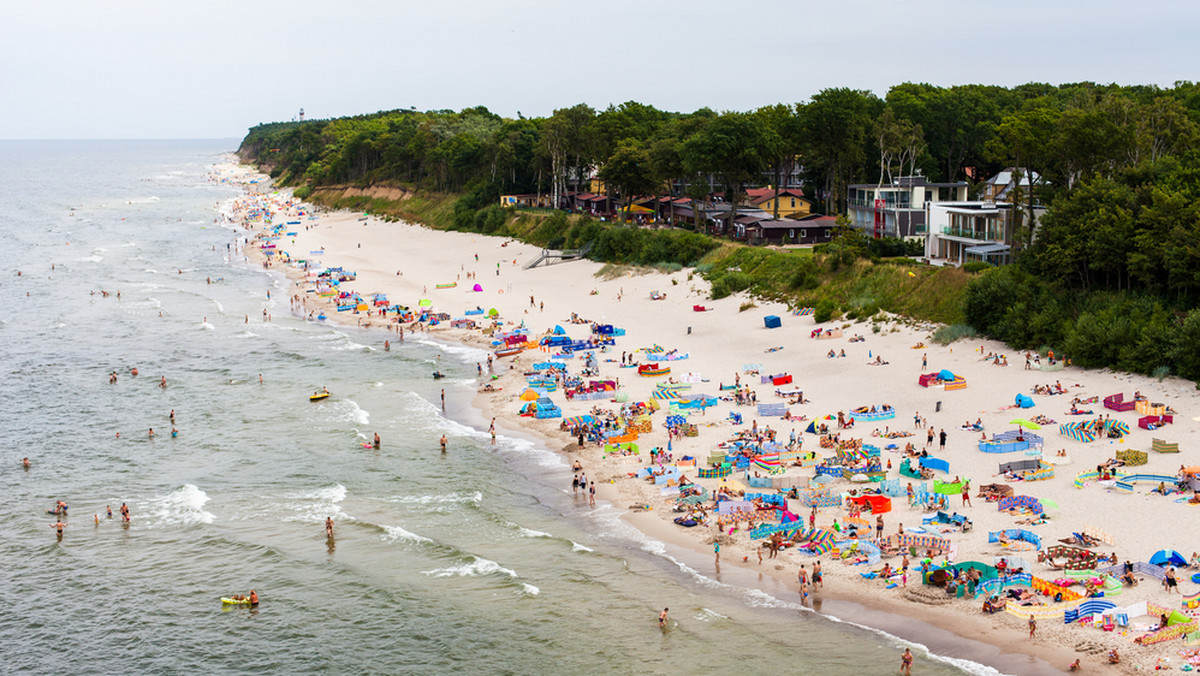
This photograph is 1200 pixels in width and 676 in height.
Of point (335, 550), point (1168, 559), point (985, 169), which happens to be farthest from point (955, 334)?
point (985, 169)

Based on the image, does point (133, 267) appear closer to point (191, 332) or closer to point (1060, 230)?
point (191, 332)

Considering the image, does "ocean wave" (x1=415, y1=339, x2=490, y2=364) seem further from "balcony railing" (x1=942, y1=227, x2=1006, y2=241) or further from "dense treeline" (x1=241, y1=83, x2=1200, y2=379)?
"balcony railing" (x1=942, y1=227, x2=1006, y2=241)

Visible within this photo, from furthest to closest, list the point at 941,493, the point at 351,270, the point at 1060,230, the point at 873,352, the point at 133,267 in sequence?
the point at 133,267, the point at 351,270, the point at 873,352, the point at 1060,230, the point at 941,493

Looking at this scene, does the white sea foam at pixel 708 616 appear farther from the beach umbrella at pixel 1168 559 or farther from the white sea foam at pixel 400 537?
the beach umbrella at pixel 1168 559

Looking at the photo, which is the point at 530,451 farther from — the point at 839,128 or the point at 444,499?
the point at 839,128

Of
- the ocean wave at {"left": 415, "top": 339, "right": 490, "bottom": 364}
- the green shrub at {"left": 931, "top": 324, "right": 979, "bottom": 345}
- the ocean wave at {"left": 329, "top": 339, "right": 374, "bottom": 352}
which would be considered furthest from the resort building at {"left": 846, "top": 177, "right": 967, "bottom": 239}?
the ocean wave at {"left": 329, "top": 339, "right": 374, "bottom": 352}

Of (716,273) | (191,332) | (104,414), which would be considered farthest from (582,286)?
(104,414)
